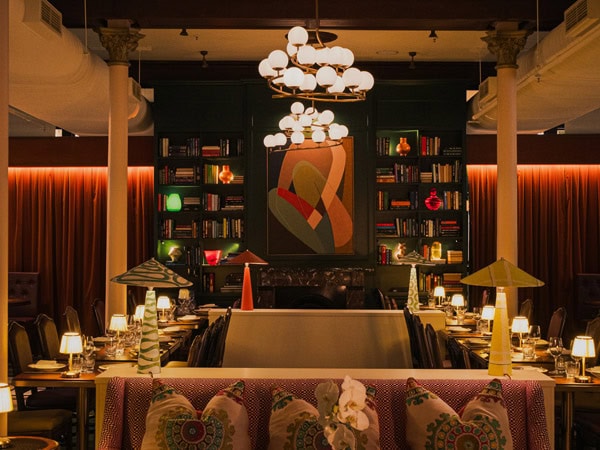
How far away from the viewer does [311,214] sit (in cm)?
1274

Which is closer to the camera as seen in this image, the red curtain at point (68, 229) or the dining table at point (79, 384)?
the dining table at point (79, 384)

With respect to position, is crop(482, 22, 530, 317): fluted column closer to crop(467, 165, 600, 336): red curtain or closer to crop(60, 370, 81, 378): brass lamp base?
crop(467, 165, 600, 336): red curtain

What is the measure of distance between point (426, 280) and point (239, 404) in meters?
8.91

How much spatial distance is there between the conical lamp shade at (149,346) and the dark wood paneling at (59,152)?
31.9ft

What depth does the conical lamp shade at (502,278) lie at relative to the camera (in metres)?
4.66

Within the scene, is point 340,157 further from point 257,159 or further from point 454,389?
point 454,389

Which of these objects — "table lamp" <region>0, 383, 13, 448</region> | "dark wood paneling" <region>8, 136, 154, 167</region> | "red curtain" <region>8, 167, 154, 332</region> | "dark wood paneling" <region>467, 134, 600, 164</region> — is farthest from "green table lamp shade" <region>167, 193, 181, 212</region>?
"table lamp" <region>0, 383, 13, 448</region>

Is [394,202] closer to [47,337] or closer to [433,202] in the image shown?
[433,202]

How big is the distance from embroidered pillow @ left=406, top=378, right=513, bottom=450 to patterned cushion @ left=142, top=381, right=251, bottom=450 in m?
0.87

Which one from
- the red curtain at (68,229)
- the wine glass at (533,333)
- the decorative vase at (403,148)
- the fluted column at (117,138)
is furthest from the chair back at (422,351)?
the red curtain at (68,229)

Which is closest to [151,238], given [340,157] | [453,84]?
[340,157]

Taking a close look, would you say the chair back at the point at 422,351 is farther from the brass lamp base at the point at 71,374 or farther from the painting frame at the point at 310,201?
the painting frame at the point at 310,201

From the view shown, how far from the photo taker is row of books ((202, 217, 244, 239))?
12.9 meters

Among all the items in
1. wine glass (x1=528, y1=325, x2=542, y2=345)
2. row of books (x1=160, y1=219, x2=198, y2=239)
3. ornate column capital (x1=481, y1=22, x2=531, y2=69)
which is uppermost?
ornate column capital (x1=481, y1=22, x2=531, y2=69)
